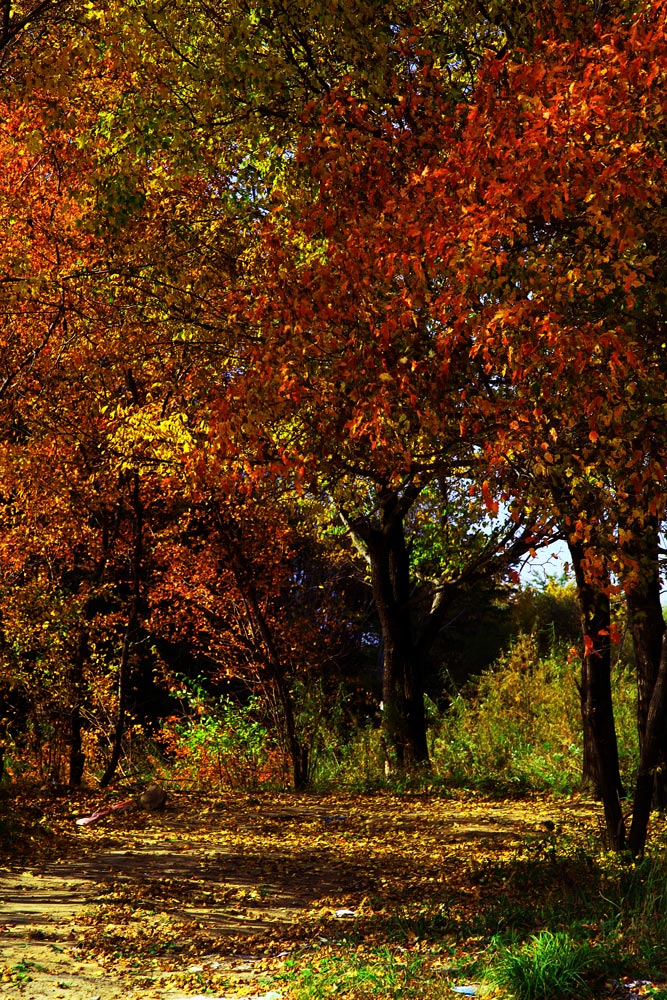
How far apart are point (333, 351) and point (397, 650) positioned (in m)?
9.19

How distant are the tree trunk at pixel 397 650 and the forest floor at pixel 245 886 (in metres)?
2.70

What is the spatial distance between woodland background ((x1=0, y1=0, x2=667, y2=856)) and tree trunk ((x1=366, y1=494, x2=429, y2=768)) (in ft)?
0.18

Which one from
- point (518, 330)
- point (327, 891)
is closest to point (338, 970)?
point (327, 891)

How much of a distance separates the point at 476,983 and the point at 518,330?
12.6ft

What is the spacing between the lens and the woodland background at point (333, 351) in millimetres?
6820

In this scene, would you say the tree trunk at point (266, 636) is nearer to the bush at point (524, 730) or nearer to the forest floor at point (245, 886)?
the forest floor at point (245, 886)

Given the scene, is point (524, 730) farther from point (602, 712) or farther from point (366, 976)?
point (366, 976)

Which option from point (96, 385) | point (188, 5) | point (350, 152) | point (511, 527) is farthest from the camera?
point (511, 527)

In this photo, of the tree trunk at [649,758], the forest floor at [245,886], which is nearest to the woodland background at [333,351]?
the tree trunk at [649,758]

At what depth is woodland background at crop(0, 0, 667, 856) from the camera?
6.82 metres

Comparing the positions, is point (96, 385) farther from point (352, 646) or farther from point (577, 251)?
point (577, 251)

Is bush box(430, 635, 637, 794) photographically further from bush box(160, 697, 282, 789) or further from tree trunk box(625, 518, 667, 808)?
bush box(160, 697, 282, 789)

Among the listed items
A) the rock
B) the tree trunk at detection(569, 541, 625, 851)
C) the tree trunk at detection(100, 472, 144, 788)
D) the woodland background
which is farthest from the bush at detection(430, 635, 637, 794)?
the tree trunk at detection(100, 472, 144, 788)

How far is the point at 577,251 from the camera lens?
745 centimetres
